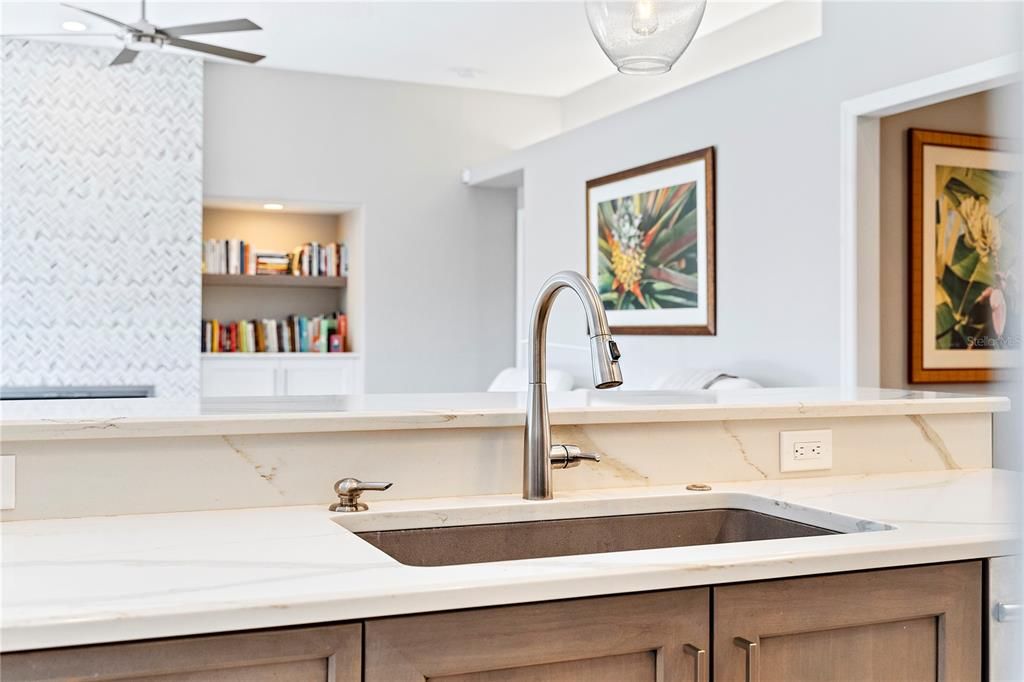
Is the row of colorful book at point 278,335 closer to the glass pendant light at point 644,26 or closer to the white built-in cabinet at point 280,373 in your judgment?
the white built-in cabinet at point 280,373

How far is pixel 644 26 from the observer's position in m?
1.72

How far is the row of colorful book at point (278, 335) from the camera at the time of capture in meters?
6.68

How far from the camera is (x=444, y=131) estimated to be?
7.13m

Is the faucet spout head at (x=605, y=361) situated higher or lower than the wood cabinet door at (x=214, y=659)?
higher

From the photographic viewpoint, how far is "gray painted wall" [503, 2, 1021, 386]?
3859mm

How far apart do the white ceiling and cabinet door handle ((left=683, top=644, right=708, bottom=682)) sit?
4.54 meters

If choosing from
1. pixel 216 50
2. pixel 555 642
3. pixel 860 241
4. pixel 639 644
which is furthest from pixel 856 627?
pixel 216 50

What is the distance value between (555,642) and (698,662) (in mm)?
186

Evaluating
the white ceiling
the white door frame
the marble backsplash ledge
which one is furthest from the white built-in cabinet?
the marble backsplash ledge

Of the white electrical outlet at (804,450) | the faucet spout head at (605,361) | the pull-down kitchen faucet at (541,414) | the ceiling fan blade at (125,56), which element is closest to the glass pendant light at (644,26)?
the pull-down kitchen faucet at (541,414)

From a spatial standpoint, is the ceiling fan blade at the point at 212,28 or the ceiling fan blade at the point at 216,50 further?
the ceiling fan blade at the point at 216,50

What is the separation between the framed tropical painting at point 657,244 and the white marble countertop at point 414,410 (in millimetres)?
2830

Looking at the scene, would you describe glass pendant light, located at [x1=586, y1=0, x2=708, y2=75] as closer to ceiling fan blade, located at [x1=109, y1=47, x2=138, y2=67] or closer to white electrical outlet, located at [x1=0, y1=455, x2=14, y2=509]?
white electrical outlet, located at [x1=0, y1=455, x2=14, y2=509]

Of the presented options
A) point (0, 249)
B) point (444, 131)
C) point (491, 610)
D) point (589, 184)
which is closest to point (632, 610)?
point (491, 610)
